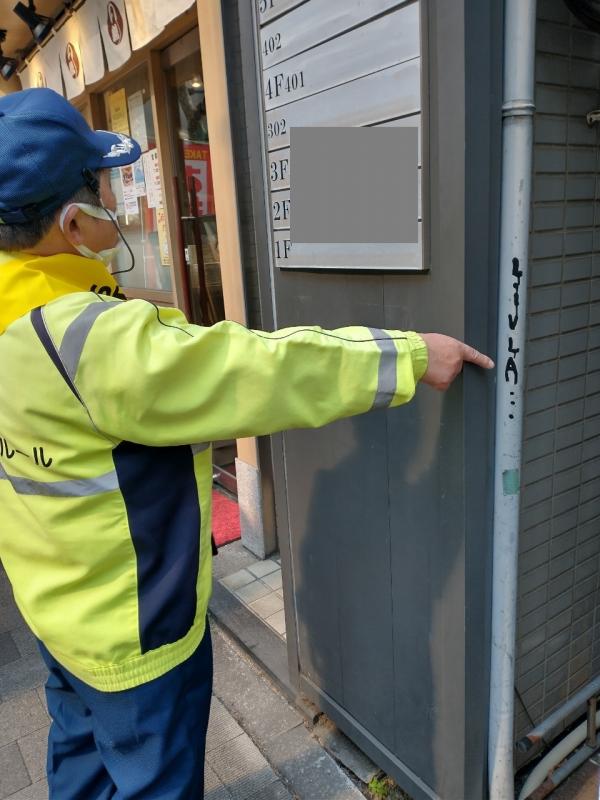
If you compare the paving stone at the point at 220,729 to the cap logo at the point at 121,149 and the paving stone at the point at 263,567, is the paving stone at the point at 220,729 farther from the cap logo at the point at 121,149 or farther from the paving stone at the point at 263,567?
the cap logo at the point at 121,149

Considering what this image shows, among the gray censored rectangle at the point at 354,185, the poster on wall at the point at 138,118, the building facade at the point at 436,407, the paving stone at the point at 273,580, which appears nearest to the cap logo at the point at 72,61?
the poster on wall at the point at 138,118

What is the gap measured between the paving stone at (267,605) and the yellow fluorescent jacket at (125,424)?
73.6 inches

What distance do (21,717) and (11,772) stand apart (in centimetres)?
32

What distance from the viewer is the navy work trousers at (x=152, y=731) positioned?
142cm

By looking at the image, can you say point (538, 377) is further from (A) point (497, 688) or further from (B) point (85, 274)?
(B) point (85, 274)

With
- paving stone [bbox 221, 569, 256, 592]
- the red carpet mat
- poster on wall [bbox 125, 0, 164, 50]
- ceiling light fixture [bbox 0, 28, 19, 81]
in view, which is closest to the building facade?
paving stone [bbox 221, 569, 256, 592]

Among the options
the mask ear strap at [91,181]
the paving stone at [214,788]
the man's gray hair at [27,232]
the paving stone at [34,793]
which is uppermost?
the mask ear strap at [91,181]

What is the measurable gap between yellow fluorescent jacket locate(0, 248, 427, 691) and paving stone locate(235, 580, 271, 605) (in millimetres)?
1991

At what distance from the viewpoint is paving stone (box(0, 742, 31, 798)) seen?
2395mm

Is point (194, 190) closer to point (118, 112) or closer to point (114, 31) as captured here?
→ point (114, 31)

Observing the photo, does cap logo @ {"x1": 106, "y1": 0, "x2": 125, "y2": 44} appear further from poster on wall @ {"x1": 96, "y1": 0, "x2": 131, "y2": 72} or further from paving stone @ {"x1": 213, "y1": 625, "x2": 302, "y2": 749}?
paving stone @ {"x1": 213, "y1": 625, "x2": 302, "y2": 749}

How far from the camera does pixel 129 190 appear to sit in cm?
516

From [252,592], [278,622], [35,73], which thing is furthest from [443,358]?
[35,73]

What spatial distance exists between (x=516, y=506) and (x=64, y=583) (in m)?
1.16
